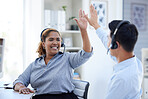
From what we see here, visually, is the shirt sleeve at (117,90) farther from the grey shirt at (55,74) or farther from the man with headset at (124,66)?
the grey shirt at (55,74)

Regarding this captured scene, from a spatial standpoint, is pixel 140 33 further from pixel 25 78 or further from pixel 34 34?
pixel 25 78

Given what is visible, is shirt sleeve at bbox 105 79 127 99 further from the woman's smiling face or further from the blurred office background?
the blurred office background

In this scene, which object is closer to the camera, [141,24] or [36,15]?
[36,15]

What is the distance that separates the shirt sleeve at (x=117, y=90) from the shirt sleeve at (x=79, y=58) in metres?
0.86

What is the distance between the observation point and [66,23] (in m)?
3.52

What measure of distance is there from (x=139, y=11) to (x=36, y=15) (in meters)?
2.12

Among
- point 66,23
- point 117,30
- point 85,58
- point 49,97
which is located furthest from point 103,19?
point 117,30

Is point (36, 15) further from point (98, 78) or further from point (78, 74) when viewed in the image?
point (98, 78)

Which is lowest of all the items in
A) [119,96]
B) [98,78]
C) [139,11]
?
[98,78]

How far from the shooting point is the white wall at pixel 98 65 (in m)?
3.52

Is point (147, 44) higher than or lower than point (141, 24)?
lower

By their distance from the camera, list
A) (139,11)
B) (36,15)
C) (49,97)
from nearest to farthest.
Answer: (49,97), (36,15), (139,11)

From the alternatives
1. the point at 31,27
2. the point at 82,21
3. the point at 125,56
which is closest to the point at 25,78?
the point at 82,21

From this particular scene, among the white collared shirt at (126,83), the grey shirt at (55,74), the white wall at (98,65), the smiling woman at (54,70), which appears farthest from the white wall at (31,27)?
the white collared shirt at (126,83)
